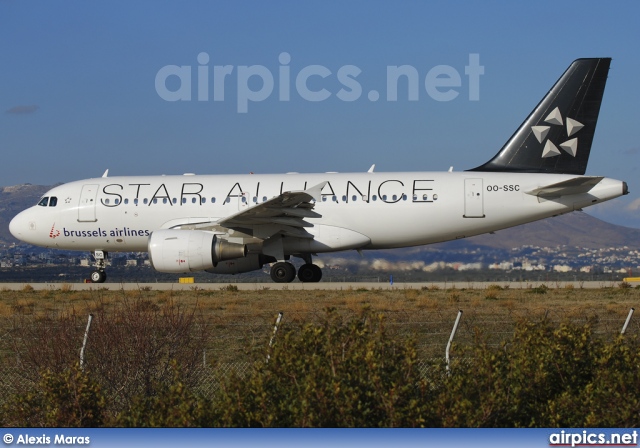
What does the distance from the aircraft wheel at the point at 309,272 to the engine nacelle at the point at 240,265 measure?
1565 millimetres

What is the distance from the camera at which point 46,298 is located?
2586 centimetres

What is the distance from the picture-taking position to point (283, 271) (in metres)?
27.6

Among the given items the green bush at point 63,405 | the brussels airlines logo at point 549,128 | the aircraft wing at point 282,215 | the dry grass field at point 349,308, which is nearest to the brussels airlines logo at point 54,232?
the dry grass field at point 349,308

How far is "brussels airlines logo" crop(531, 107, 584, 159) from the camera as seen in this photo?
26.6 meters

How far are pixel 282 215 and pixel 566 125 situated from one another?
9181 mm

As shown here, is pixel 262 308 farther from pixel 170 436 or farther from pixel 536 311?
pixel 170 436

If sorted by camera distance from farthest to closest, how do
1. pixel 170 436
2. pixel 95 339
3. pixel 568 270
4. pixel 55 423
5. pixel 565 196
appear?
pixel 568 270 → pixel 565 196 → pixel 95 339 → pixel 55 423 → pixel 170 436

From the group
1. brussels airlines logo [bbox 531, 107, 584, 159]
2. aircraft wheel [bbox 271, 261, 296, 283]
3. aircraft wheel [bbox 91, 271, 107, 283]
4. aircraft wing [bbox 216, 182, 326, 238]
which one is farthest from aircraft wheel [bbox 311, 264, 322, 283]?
brussels airlines logo [bbox 531, 107, 584, 159]

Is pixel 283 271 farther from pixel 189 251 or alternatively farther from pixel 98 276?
pixel 98 276

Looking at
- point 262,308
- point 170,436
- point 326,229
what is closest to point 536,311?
point 262,308

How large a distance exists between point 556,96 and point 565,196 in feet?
11.2

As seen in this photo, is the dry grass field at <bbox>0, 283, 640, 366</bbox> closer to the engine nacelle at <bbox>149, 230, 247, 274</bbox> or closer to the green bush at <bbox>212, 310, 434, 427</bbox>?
the engine nacelle at <bbox>149, 230, 247, 274</bbox>

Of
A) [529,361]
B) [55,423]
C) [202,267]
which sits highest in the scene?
[202,267]

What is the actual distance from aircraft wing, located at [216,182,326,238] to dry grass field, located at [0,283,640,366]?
2.04 meters
